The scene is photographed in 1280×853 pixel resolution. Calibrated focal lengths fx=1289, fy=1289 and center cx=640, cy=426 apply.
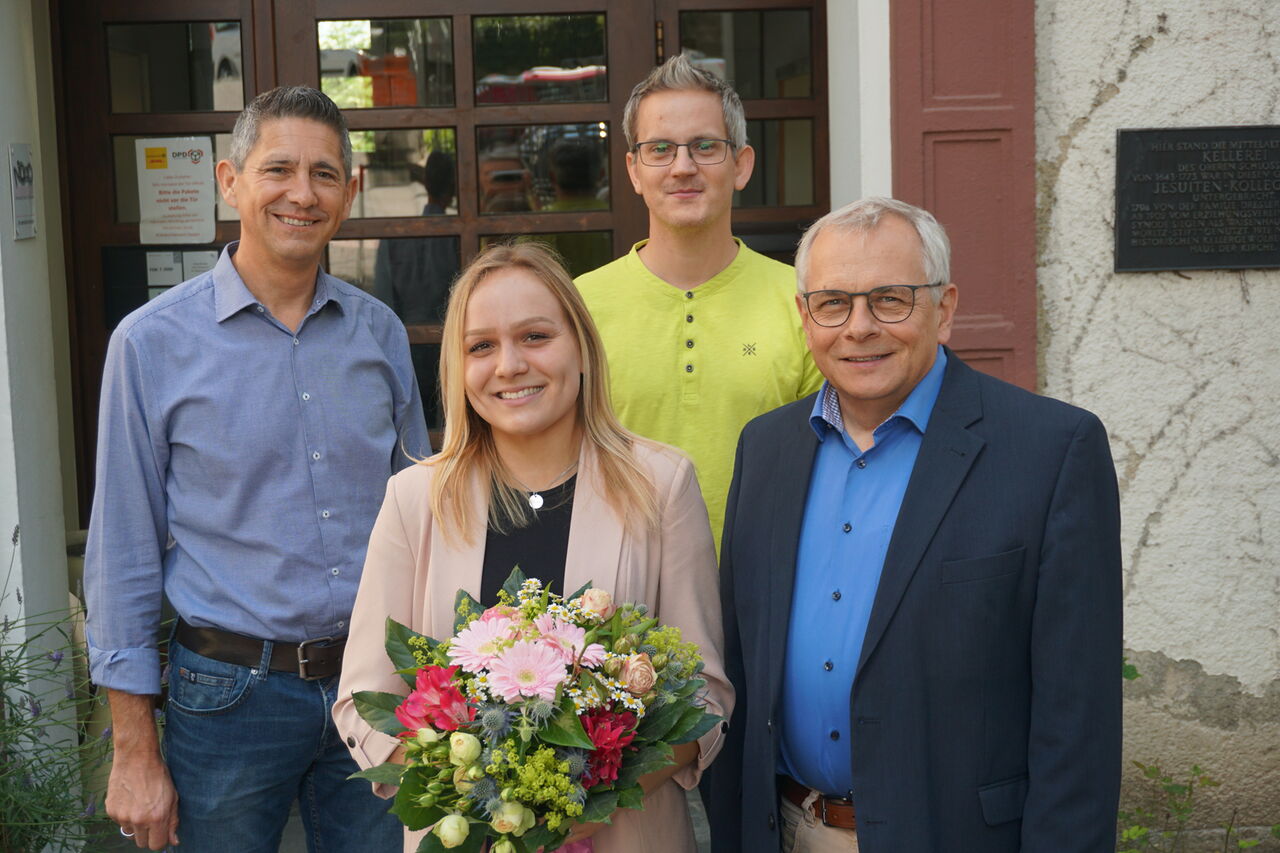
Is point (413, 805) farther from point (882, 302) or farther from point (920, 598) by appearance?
A: point (882, 302)

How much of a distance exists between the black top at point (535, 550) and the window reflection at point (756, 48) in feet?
10.8

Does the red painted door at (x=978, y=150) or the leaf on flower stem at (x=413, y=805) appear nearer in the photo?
the leaf on flower stem at (x=413, y=805)

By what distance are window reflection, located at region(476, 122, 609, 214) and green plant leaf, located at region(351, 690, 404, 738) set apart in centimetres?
343

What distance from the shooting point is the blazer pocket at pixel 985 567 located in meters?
2.28

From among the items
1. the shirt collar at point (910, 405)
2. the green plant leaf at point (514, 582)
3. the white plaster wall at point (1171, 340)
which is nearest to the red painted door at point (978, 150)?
the white plaster wall at point (1171, 340)

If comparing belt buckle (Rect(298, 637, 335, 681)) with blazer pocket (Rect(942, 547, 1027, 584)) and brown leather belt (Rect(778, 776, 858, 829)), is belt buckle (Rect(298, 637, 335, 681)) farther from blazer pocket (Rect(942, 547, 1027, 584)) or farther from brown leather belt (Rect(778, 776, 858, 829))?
blazer pocket (Rect(942, 547, 1027, 584))

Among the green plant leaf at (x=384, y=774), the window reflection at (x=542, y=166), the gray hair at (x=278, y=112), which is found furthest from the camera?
the window reflection at (x=542, y=166)

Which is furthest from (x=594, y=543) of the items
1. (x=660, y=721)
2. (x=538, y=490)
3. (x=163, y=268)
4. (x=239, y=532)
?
(x=163, y=268)

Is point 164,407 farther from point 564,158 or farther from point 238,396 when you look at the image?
point 564,158

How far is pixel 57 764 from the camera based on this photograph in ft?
14.5

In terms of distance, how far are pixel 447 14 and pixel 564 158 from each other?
0.75 m

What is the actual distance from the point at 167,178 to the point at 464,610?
12.3 feet

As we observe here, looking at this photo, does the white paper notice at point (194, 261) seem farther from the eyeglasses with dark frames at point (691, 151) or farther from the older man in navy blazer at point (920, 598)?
the older man in navy blazer at point (920, 598)

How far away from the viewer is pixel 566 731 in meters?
2.00
